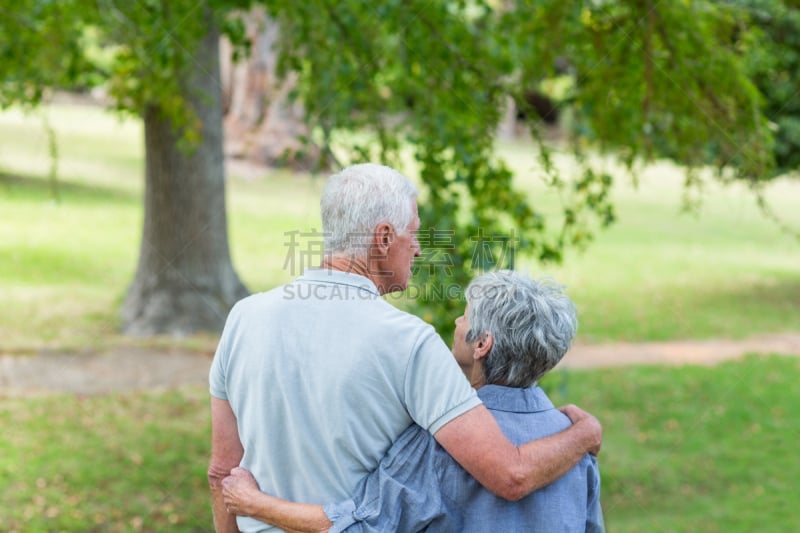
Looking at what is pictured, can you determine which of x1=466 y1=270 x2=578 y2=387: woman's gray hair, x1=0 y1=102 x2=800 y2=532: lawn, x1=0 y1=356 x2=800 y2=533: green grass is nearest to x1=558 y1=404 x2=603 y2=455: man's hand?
x1=466 y1=270 x2=578 y2=387: woman's gray hair

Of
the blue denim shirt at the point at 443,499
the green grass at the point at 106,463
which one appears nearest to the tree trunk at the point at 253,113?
the green grass at the point at 106,463

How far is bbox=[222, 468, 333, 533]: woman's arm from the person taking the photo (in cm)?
175

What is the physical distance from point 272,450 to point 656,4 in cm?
323

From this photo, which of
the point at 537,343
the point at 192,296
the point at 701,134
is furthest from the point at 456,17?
the point at 192,296

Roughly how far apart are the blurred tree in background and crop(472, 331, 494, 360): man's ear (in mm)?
1774

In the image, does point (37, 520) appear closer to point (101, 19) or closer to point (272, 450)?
point (101, 19)

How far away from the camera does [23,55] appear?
4.67 m

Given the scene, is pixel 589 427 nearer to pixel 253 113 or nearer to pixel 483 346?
pixel 483 346

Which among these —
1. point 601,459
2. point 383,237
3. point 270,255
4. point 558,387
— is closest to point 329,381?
point 383,237

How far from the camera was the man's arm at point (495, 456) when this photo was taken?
166 cm

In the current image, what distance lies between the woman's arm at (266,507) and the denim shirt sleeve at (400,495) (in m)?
0.03

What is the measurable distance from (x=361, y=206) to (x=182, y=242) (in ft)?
23.1

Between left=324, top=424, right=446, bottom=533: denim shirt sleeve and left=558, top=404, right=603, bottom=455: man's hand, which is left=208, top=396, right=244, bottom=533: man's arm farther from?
left=558, top=404, right=603, bottom=455: man's hand

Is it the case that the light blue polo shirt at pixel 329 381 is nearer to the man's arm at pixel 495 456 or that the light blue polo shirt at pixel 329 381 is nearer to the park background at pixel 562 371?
the man's arm at pixel 495 456
